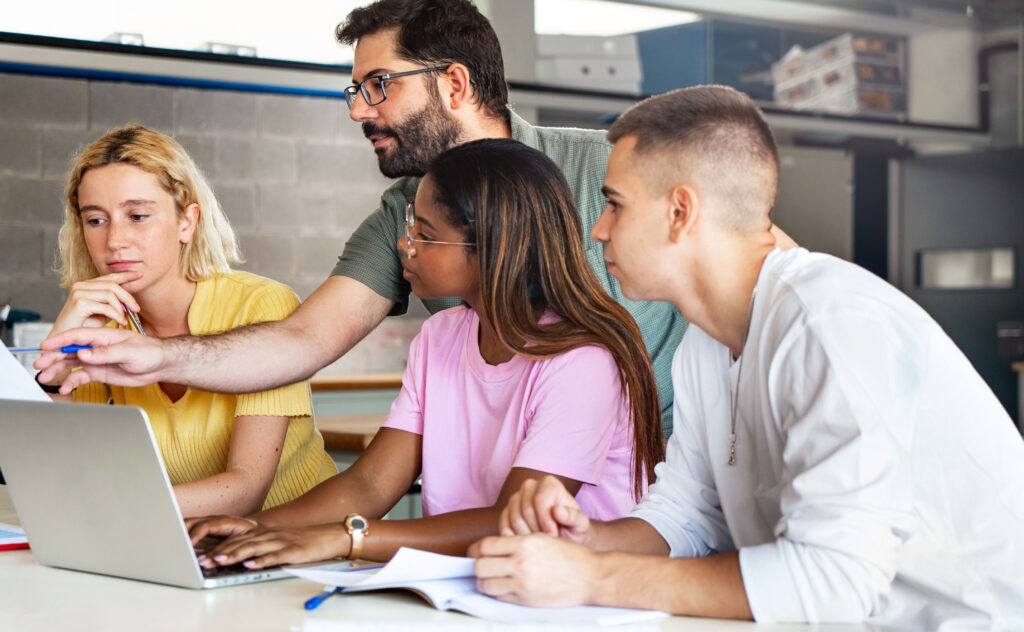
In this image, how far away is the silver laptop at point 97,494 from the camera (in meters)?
1.14

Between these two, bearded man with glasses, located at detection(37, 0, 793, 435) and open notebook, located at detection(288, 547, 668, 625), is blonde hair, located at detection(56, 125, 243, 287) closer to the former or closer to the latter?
bearded man with glasses, located at detection(37, 0, 793, 435)

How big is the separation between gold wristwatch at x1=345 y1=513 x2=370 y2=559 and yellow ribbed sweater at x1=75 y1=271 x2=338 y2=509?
1.80 ft

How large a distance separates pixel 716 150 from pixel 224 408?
1043mm

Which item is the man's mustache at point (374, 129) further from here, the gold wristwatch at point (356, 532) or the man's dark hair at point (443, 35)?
the gold wristwatch at point (356, 532)

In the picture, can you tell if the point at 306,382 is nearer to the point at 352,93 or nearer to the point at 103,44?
the point at 352,93

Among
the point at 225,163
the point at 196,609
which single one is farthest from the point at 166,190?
the point at 225,163

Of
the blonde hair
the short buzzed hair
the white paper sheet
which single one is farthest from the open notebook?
the blonde hair

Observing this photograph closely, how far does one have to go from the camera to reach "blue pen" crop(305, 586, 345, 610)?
1.09 m

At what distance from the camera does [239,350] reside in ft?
5.87

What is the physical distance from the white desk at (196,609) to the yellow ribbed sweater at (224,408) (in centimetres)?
61

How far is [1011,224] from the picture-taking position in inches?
240

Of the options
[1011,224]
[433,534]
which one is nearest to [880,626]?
[433,534]

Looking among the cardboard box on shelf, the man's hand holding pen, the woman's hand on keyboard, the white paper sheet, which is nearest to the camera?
the woman's hand on keyboard

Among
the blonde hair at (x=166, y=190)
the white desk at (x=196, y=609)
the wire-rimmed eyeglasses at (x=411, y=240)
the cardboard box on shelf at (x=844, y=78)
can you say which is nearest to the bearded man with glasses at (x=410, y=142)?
the blonde hair at (x=166, y=190)
